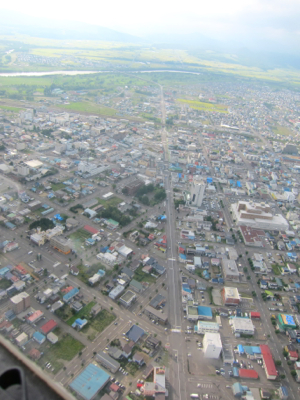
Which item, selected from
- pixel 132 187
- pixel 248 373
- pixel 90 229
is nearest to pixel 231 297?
pixel 248 373

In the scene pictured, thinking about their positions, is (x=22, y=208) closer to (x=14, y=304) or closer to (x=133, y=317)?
(x=14, y=304)

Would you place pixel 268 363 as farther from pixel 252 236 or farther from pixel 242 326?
pixel 252 236

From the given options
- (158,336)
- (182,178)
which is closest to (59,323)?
(158,336)

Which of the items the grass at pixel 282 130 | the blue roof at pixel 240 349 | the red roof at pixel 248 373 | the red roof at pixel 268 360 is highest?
the grass at pixel 282 130

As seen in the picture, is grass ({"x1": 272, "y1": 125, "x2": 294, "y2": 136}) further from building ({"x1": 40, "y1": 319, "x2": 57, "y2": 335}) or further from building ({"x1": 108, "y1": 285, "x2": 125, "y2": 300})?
building ({"x1": 40, "y1": 319, "x2": 57, "y2": 335})

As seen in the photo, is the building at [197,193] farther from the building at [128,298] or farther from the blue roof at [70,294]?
the blue roof at [70,294]

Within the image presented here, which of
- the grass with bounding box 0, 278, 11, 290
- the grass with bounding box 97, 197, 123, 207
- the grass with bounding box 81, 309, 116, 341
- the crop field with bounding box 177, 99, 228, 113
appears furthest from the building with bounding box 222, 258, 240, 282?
the crop field with bounding box 177, 99, 228, 113

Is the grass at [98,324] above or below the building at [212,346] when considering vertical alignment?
below

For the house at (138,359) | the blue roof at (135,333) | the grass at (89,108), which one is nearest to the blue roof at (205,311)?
the blue roof at (135,333)
